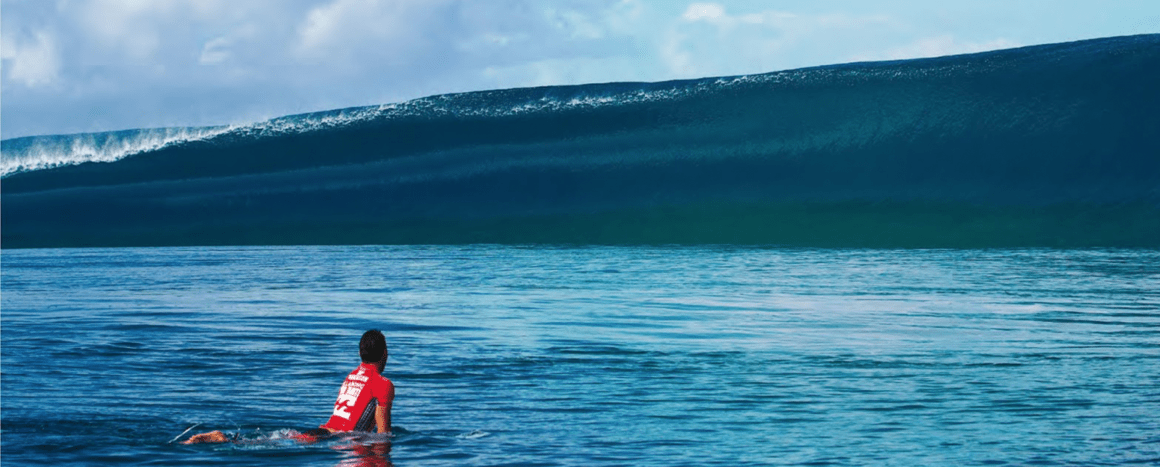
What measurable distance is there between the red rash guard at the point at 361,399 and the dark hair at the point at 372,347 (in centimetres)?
6

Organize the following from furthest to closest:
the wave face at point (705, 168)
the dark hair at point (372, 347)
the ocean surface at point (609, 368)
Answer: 1. the wave face at point (705, 168)
2. the ocean surface at point (609, 368)
3. the dark hair at point (372, 347)

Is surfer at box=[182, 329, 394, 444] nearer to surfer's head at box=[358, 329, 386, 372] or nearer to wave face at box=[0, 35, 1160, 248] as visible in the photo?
surfer's head at box=[358, 329, 386, 372]

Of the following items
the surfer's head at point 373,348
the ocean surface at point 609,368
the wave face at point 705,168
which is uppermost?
the wave face at point 705,168

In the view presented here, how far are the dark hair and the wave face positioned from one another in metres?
25.2

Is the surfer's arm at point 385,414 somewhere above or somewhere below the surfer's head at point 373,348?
below

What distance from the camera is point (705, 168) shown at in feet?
119

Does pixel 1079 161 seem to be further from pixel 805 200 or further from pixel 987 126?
pixel 805 200

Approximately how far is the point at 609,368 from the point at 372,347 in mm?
3918

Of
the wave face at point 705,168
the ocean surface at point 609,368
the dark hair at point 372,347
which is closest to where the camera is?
the dark hair at point 372,347

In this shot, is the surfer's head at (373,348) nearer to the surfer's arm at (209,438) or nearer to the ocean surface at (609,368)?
the ocean surface at (609,368)

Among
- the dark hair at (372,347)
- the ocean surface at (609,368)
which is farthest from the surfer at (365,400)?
the ocean surface at (609,368)

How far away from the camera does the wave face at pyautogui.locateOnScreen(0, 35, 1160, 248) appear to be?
32844 millimetres

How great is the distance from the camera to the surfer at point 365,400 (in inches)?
280

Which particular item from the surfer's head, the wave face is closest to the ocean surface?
the surfer's head
